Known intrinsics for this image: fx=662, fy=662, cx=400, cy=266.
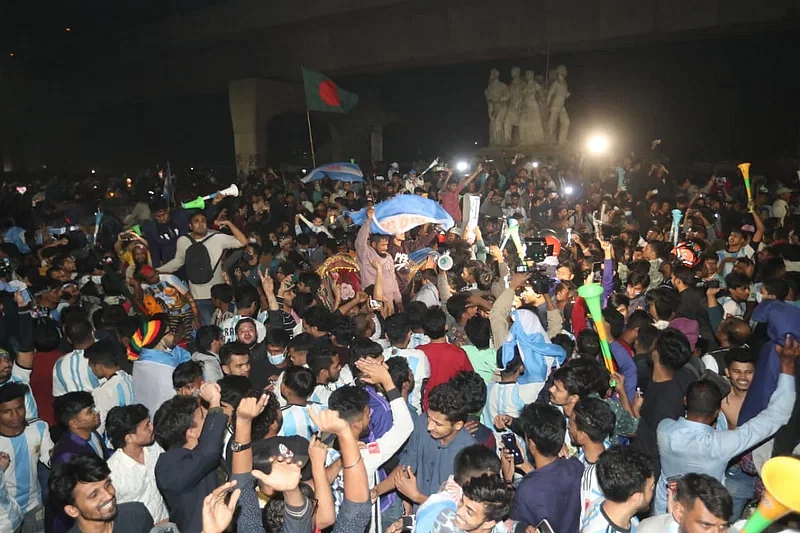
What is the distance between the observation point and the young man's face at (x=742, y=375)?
14.3 feet

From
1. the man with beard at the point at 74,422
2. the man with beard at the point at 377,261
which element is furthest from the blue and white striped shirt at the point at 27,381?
the man with beard at the point at 377,261

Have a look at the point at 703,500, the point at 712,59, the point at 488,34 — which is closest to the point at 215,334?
the point at 703,500

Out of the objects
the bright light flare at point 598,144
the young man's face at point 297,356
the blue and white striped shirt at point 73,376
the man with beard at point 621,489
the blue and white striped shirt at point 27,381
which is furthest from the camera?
the bright light flare at point 598,144

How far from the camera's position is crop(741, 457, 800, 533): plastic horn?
193 centimetres

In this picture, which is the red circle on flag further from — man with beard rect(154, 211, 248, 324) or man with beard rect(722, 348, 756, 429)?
man with beard rect(722, 348, 756, 429)

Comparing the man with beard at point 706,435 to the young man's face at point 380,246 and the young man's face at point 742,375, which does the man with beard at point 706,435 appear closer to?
the young man's face at point 742,375

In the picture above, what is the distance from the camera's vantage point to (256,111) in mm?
22797

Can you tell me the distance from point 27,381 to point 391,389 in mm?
3406

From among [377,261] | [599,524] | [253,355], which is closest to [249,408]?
[599,524]

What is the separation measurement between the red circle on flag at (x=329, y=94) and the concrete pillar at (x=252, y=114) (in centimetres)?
1245

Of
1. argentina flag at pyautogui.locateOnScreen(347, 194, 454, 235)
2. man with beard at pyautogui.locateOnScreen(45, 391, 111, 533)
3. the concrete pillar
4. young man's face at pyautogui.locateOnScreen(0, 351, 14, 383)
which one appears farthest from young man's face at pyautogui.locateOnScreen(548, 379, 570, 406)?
the concrete pillar

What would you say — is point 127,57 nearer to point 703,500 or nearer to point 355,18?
point 355,18

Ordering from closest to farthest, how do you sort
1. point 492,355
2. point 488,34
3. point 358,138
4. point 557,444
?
point 557,444 → point 492,355 → point 488,34 → point 358,138

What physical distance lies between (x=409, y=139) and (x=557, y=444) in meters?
26.6
